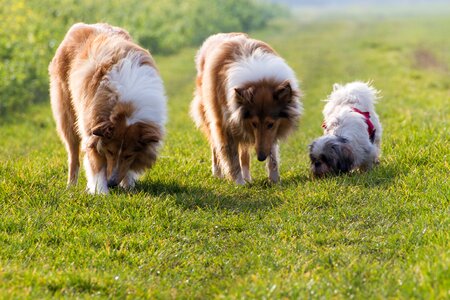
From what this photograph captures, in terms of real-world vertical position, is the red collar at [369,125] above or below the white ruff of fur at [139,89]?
below

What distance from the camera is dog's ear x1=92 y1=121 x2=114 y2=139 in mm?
6906

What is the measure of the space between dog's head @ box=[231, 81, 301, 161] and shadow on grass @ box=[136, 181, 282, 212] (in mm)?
490

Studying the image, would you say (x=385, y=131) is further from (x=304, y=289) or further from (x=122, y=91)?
(x=304, y=289)

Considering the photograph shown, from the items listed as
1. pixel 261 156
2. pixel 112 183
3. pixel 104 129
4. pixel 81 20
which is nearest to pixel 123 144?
pixel 104 129

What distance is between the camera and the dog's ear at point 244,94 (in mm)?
7734

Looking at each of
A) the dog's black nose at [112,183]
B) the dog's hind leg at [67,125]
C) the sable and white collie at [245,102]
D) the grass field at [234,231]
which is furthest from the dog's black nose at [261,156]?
the dog's hind leg at [67,125]

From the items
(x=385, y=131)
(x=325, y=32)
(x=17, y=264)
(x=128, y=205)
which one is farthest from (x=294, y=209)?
(x=325, y=32)

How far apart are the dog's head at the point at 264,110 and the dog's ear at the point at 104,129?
62.5 inches

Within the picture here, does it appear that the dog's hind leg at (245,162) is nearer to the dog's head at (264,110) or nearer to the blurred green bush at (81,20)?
the dog's head at (264,110)

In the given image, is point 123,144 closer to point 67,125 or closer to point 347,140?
point 67,125

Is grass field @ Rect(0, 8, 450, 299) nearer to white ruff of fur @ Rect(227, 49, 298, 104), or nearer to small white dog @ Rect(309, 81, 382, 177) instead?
small white dog @ Rect(309, 81, 382, 177)

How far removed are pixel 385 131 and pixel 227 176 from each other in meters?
3.67

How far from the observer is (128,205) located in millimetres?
6859

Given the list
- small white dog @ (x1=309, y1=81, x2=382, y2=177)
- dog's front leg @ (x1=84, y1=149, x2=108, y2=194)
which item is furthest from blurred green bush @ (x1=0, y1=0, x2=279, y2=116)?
small white dog @ (x1=309, y1=81, x2=382, y2=177)
